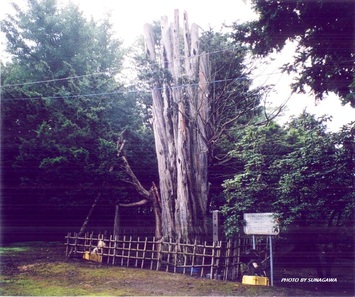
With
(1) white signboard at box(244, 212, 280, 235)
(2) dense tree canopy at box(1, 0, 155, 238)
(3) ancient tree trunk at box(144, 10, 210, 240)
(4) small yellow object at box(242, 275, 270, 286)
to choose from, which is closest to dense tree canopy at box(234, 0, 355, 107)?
(1) white signboard at box(244, 212, 280, 235)

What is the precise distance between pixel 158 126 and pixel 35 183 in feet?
15.2

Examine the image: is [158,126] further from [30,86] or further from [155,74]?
[30,86]

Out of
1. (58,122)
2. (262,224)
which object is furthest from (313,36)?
(58,122)

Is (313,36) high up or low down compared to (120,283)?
up

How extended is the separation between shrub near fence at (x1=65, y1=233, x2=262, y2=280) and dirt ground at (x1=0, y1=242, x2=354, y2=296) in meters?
0.41

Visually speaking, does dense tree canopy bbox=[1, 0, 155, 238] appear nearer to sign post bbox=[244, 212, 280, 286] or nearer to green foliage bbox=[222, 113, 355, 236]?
green foliage bbox=[222, 113, 355, 236]

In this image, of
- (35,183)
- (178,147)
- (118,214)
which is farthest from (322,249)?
(35,183)

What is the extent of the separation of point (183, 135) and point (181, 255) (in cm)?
371

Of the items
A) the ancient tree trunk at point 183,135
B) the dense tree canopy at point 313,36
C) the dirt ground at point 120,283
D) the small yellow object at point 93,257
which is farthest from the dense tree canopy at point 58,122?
the dense tree canopy at point 313,36

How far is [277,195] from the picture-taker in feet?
23.9

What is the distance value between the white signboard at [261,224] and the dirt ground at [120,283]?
1121 millimetres

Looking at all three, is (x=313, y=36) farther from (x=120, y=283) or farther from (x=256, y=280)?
(x=120, y=283)

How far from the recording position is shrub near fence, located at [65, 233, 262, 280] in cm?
796

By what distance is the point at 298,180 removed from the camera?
6.81 metres
